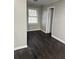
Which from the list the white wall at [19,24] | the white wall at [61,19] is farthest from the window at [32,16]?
Answer: the white wall at [19,24]

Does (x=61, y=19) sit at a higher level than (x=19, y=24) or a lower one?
higher

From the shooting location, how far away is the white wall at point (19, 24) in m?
3.31

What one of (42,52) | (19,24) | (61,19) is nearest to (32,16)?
(61,19)

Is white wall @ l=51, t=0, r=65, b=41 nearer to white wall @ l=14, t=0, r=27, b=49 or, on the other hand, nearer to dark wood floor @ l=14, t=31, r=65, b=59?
dark wood floor @ l=14, t=31, r=65, b=59

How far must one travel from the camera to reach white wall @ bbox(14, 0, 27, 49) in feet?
10.8

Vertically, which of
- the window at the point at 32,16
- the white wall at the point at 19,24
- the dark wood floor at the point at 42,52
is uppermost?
the window at the point at 32,16

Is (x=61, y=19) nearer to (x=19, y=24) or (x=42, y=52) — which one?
(x=42, y=52)

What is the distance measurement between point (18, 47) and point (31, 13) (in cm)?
502

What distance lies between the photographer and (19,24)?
135 inches

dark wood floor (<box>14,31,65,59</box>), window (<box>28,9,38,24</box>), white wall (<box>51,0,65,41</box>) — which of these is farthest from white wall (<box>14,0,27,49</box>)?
window (<box>28,9,38,24</box>)

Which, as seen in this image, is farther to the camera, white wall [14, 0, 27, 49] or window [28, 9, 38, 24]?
window [28, 9, 38, 24]

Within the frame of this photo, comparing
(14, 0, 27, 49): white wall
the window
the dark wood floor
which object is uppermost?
the window

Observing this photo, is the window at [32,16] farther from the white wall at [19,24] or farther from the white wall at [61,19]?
the white wall at [19,24]
